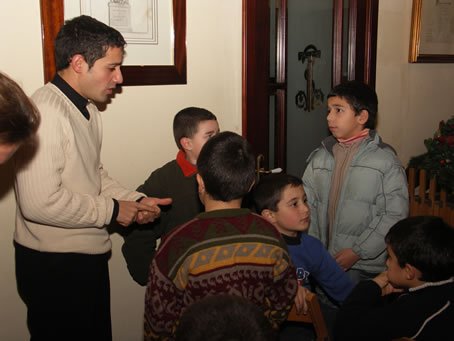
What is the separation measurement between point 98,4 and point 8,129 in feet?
3.28

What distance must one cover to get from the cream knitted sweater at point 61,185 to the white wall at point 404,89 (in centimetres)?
229

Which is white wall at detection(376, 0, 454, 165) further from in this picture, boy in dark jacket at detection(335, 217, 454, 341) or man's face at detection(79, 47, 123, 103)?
man's face at detection(79, 47, 123, 103)

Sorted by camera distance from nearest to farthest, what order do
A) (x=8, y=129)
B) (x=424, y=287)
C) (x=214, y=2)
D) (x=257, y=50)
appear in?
(x=8, y=129) < (x=424, y=287) < (x=214, y=2) < (x=257, y=50)

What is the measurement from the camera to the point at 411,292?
142 centimetres

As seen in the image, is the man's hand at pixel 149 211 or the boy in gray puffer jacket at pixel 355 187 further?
the boy in gray puffer jacket at pixel 355 187

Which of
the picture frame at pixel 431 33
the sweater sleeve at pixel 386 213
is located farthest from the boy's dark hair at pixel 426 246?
the picture frame at pixel 431 33

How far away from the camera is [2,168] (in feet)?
6.26

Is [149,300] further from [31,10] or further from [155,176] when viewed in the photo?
[31,10]

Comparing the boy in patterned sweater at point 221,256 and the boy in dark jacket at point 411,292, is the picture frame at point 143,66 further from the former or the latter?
the boy in dark jacket at point 411,292

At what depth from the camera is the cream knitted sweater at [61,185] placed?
1625 millimetres

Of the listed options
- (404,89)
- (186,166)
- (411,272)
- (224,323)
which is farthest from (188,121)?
(404,89)

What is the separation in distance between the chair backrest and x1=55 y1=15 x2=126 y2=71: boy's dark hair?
116 cm

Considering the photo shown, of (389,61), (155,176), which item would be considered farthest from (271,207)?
(389,61)

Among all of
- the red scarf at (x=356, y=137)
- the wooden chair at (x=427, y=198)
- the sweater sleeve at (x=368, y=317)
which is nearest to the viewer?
the sweater sleeve at (x=368, y=317)
